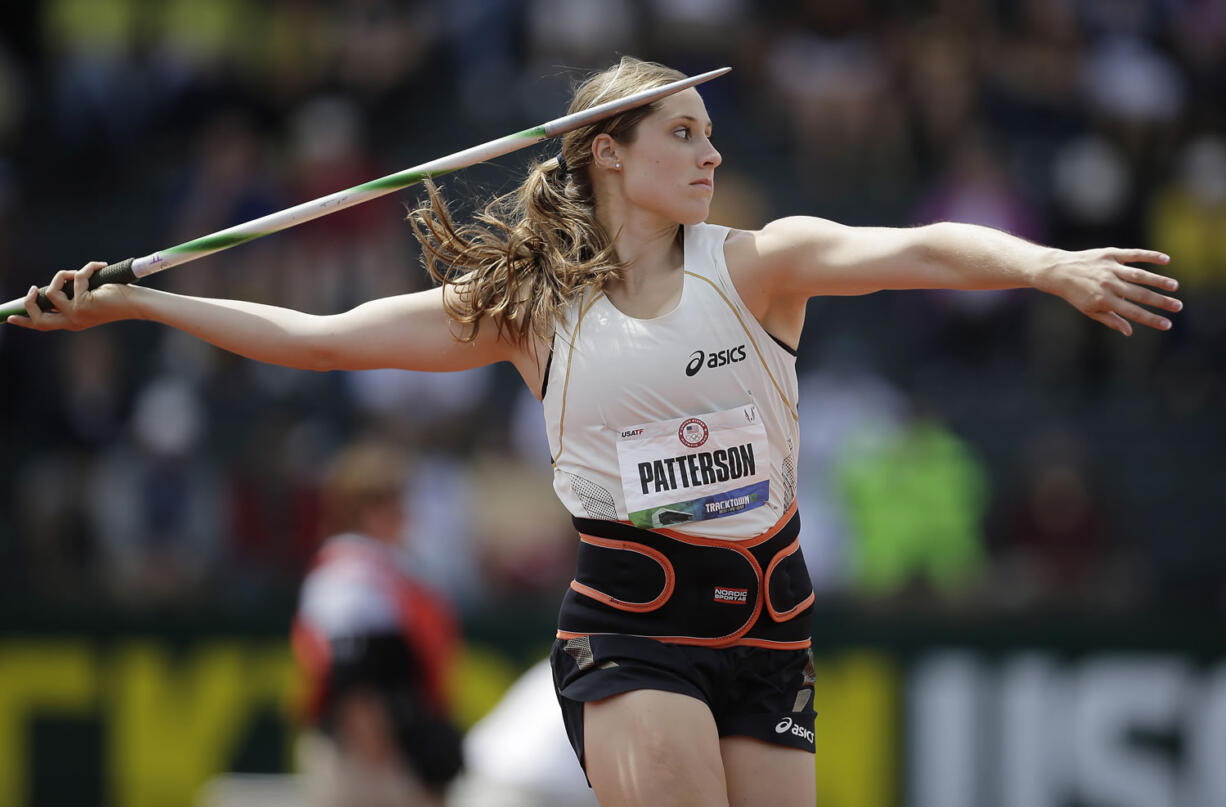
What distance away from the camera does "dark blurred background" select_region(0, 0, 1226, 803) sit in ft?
34.9

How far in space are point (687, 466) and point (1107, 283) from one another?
3.80 ft

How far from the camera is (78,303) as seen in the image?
461cm

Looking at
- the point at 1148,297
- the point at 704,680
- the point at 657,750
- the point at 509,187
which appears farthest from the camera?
the point at 509,187

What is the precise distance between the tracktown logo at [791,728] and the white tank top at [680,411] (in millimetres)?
519

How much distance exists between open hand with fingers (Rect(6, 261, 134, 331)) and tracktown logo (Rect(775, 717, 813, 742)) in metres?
2.22

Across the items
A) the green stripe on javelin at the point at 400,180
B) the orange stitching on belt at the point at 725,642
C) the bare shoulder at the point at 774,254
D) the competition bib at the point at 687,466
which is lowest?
the orange stitching on belt at the point at 725,642

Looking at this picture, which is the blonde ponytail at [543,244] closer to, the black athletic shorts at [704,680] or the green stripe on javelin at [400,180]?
the green stripe on javelin at [400,180]

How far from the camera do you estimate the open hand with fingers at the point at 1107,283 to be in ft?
12.2

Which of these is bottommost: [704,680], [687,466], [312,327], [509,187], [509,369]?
[704,680]

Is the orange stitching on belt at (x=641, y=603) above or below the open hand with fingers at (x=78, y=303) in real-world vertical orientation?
below

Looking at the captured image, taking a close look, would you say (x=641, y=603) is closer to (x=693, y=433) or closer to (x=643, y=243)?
(x=693, y=433)

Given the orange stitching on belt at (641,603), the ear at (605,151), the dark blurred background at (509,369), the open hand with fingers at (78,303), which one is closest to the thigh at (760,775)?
the orange stitching on belt at (641,603)

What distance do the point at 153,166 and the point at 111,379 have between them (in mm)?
2802

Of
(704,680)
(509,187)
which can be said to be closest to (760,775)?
(704,680)
